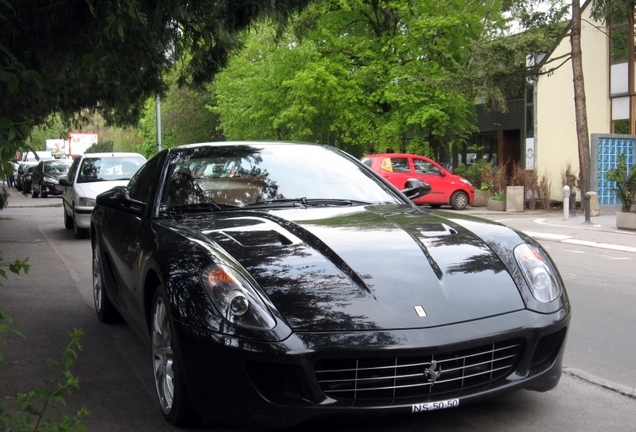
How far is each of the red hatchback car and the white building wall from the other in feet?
12.1

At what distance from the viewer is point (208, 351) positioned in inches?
133

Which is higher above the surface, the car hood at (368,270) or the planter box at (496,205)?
the car hood at (368,270)

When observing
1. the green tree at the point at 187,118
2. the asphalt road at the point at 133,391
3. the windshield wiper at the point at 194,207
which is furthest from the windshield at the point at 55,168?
the windshield wiper at the point at 194,207

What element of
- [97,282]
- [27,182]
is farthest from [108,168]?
[27,182]

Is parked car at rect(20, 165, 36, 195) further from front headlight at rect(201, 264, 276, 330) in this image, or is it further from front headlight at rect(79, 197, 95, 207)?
front headlight at rect(201, 264, 276, 330)

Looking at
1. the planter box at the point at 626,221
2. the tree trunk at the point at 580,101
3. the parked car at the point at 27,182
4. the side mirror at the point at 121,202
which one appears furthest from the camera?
the parked car at the point at 27,182

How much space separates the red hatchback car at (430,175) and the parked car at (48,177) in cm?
1512

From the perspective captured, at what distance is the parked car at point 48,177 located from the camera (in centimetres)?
3347

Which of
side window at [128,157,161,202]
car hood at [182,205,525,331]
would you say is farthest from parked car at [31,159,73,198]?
car hood at [182,205,525,331]

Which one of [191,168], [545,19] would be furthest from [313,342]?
[545,19]

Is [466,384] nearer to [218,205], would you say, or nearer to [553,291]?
[553,291]

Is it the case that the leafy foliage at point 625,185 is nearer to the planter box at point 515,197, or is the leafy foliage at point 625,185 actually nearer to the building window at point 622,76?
the planter box at point 515,197

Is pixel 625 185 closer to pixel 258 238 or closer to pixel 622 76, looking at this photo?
pixel 622 76

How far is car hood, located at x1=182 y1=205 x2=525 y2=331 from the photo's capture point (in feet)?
11.1
